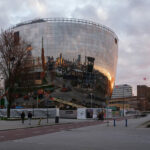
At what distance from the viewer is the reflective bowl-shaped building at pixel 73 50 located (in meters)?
88.8

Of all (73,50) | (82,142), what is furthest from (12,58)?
(73,50)

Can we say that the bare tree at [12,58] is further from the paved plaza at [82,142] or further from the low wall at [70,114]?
the paved plaza at [82,142]

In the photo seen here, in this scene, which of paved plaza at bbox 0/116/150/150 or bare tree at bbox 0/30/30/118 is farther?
bare tree at bbox 0/30/30/118

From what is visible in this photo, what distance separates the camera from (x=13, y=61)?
157ft

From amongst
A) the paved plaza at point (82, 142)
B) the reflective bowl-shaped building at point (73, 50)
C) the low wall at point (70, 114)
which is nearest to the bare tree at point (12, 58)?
the low wall at point (70, 114)

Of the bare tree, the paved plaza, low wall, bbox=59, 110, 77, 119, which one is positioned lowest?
low wall, bbox=59, 110, 77, 119

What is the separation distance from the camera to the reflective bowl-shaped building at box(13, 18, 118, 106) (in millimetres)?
88750

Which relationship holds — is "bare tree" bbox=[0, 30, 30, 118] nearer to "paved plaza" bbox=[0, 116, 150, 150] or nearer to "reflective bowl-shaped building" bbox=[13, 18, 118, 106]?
"paved plaza" bbox=[0, 116, 150, 150]

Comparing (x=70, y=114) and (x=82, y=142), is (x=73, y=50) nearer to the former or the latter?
(x=70, y=114)

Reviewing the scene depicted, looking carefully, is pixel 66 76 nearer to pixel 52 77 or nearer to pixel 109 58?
pixel 52 77

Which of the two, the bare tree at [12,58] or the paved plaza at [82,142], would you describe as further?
the bare tree at [12,58]

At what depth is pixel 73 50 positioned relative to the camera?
90750 mm

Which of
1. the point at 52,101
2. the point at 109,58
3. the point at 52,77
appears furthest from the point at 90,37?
the point at 52,101

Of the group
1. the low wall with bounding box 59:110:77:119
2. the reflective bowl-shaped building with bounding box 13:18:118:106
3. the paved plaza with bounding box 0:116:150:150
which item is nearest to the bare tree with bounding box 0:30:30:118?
A: the low wall with bounding box 59:110:77:119
